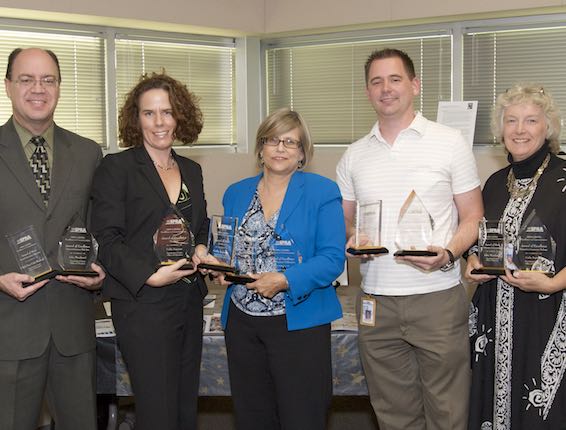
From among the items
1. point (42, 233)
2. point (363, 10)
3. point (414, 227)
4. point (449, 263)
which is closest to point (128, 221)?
point (42, 233)

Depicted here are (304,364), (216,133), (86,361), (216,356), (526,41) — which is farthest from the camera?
(216,133)

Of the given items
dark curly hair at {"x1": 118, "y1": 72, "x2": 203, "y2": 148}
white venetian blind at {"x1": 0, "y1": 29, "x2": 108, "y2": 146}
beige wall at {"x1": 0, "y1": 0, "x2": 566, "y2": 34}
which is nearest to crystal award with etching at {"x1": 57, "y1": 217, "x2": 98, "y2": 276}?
dark curly hair at {"x1": 118, "y1": 72, "x2": 203, "y2": 148}

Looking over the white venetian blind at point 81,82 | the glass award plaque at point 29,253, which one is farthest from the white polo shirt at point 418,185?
the white venetian blind at point 81,82

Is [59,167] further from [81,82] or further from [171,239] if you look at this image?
[81,82]

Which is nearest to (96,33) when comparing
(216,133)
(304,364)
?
(216,133)

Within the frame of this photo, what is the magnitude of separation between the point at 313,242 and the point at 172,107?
0.70 m

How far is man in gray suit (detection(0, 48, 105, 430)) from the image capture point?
2.68m

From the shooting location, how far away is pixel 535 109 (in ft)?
9.20

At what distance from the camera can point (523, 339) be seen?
9.07ft

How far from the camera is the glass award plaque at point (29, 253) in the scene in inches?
103

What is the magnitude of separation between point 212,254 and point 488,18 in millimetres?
2980

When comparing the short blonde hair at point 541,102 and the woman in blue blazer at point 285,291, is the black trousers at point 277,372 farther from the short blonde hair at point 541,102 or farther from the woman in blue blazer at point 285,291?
the short blonde hair at point 541,102

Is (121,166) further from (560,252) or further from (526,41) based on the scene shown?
(526,41)

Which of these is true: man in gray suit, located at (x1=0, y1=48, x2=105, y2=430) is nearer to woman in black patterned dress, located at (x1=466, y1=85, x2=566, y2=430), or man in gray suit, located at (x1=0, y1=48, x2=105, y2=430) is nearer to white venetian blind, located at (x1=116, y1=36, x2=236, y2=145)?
woman in black patterned dress, located at (x1=466, y1=85, x2=566, y2=430)
